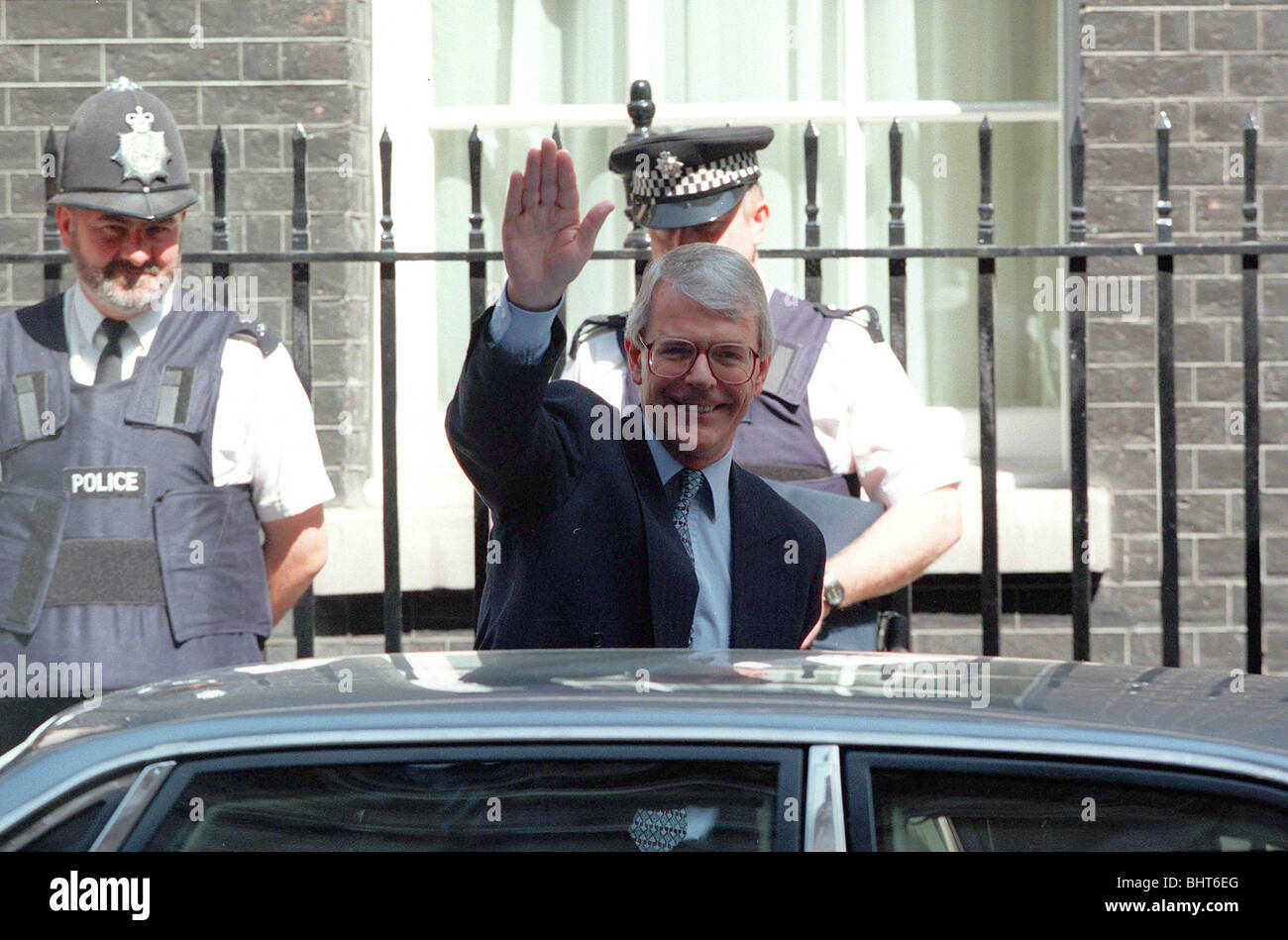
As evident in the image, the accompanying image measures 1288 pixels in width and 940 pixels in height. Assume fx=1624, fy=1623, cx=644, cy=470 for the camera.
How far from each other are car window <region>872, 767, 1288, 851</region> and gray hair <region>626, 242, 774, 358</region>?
108 centimetres

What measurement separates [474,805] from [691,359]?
1.04 meters

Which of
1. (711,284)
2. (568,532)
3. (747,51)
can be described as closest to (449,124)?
(747,51)

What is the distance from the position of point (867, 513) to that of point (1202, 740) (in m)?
1.76

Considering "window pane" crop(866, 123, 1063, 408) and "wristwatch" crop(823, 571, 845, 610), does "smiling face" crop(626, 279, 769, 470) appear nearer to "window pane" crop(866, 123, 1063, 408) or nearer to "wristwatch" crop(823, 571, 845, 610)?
"wristwatch" crop(823, 571, 845, 610)

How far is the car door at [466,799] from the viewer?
190 centimetres

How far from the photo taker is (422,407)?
569cm

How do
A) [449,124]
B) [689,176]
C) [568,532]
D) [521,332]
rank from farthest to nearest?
[449,124] → [689,176] → [568,532] → [521,332]

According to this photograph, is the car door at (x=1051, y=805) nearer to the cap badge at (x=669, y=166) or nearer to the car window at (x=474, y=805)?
the car window at (x=474, y=805)

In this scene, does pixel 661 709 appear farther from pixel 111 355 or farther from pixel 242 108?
pixel 242 108

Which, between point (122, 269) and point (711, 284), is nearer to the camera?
point (711, 284)

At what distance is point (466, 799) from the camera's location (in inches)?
76.1

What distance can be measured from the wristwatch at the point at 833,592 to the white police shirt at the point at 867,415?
32cm
